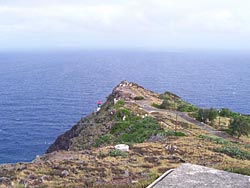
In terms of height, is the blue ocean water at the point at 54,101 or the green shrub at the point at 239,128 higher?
the green shrub at the point at 239,128

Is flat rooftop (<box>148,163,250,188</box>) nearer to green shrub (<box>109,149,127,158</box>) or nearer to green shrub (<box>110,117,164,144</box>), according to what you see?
green shrub (<box>109,149,127,158</box>)

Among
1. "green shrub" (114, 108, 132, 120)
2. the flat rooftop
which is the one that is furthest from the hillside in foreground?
the flat rooftop

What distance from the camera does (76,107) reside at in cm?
9388

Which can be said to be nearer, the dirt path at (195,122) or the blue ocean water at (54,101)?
the dirt path at (195,122)

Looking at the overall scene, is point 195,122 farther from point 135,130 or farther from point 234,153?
point 234,153

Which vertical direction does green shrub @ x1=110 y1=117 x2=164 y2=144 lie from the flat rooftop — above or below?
below

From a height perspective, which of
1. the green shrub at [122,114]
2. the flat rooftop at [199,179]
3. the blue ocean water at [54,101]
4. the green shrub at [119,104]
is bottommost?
the blue ocean water at [54,101]

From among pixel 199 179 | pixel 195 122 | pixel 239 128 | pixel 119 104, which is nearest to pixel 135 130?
pixel 239 128

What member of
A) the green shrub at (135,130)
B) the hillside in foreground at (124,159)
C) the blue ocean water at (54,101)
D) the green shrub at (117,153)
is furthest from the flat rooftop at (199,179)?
the blue ocean water at (54,101)

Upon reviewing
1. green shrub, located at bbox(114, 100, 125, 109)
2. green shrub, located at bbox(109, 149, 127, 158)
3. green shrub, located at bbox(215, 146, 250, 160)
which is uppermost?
green shrub, located at bbox(109, 149, 127, 158)

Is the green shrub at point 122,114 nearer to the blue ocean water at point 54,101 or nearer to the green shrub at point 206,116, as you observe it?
the green shrub at point 206,116

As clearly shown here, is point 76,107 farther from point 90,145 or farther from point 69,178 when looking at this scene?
point 69,178

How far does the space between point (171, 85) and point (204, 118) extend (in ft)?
308

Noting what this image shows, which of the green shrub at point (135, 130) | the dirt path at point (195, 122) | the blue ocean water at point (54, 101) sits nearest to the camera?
the green shrub at point (135, 130)
